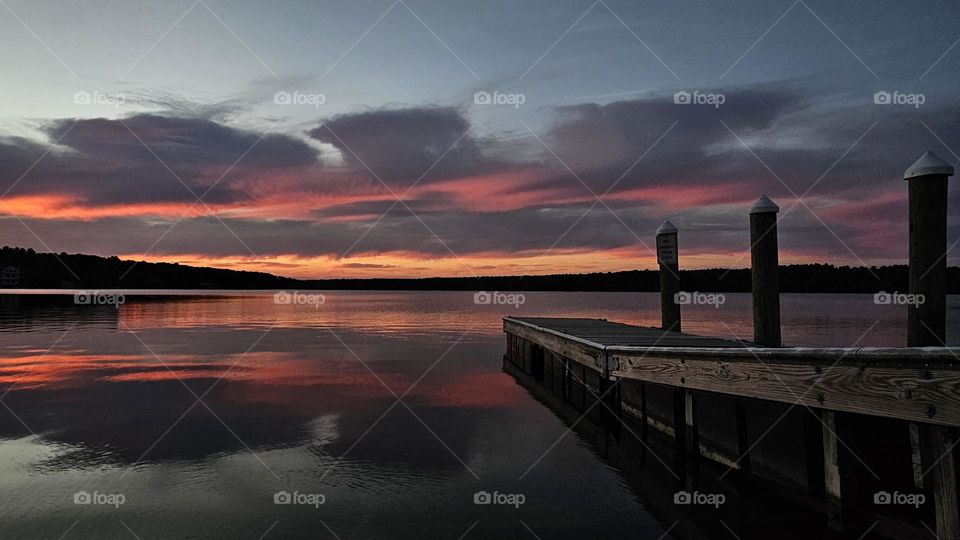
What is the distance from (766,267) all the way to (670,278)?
15.9 feet

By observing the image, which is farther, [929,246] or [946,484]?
[929,246]

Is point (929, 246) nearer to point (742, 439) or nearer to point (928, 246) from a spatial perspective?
point (928, 246)

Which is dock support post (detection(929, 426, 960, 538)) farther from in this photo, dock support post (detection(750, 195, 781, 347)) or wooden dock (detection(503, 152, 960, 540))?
dock support post (detection(750, 195, 781, 347))

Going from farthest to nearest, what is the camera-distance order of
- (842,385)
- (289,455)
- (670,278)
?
1. (670,278)
2. (289,455)
3. (842,385)

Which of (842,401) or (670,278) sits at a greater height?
(670,278)

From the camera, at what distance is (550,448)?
37.9 ft

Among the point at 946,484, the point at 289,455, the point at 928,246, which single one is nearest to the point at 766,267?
the point at 928,246

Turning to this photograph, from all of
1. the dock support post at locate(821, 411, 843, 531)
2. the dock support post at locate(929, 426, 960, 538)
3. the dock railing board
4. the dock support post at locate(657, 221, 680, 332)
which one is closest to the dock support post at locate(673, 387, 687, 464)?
the dock railing board

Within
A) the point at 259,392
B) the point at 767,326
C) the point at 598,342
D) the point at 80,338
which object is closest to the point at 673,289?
the point at 598,342

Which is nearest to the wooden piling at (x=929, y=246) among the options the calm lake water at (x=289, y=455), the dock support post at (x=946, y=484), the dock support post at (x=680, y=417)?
the dock support post at (x=946, y=484)

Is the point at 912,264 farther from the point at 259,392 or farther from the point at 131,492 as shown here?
the point at 259,392

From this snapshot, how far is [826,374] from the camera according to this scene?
20.8 feet

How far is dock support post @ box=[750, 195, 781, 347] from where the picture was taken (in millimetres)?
10039

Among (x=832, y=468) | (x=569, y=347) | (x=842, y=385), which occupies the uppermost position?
(x=842, y=385)
